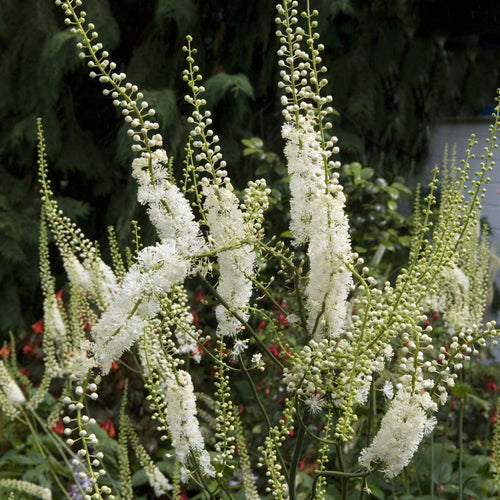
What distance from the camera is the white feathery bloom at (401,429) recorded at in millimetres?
1372

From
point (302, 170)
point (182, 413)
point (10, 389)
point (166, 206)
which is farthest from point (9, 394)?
point (302, 170)

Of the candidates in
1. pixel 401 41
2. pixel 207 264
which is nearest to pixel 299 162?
pixel 207 264

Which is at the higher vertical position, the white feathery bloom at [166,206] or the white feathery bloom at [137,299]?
the white feathery bloom at [166,206]

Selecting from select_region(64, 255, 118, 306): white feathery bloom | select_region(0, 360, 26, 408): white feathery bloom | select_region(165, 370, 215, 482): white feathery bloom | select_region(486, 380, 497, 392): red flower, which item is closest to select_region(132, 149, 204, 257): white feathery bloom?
select_region(165, 370, 215, 482): white feathery bloom

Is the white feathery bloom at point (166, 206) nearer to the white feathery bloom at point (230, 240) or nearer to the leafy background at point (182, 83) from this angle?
the white feathery bloom at point (230, 240)

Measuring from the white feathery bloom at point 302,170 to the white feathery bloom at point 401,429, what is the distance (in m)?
0.39

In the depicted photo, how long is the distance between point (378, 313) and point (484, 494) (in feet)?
6.39

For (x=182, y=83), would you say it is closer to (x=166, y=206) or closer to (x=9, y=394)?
(x=9, y=394)

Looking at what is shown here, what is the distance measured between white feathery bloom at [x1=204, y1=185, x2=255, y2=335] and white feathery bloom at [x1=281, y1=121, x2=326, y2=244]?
11cm

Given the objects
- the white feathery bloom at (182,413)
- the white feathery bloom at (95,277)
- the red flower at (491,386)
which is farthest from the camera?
the red flower at (491,386)

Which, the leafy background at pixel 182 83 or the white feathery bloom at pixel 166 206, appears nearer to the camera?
the white feathery bloom at pixel 166 206

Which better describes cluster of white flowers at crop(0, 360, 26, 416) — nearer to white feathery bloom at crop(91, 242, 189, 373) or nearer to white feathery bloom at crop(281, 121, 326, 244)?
white feathery bloom at crop(91, 242, 189, 373)

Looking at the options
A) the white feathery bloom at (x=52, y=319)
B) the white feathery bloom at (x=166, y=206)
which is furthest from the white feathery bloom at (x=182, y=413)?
the white feathery bloom at (x=52, y=319)

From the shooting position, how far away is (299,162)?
1542 mm
